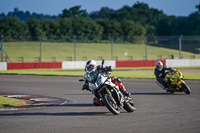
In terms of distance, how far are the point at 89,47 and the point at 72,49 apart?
124 inches

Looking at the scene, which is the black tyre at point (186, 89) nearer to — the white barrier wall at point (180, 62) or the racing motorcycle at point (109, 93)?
the racing motorcycle at point (109, 93)

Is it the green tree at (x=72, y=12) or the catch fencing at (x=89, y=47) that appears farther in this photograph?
the green tree at (x=72, y=12)

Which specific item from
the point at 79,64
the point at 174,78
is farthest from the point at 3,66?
the point at 174,78

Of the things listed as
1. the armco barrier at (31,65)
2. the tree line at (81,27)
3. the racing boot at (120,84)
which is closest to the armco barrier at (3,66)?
the armco barrier at (31,65)

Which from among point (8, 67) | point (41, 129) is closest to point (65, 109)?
point (41, 129)

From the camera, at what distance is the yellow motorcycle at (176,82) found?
14.3 metres

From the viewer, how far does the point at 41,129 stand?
7.38 m

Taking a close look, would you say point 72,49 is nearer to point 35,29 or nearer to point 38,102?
point 35,29

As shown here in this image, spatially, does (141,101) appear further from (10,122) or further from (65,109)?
(10,122)

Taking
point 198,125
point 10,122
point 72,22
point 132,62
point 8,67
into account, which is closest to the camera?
point 198,125

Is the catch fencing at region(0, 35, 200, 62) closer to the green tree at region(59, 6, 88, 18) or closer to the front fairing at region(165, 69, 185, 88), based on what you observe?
the front fairing at region(165, 69, 185, 88)

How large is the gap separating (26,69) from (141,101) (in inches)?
874

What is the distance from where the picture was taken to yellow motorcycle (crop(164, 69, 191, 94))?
1427cm

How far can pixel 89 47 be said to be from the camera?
4381cm
